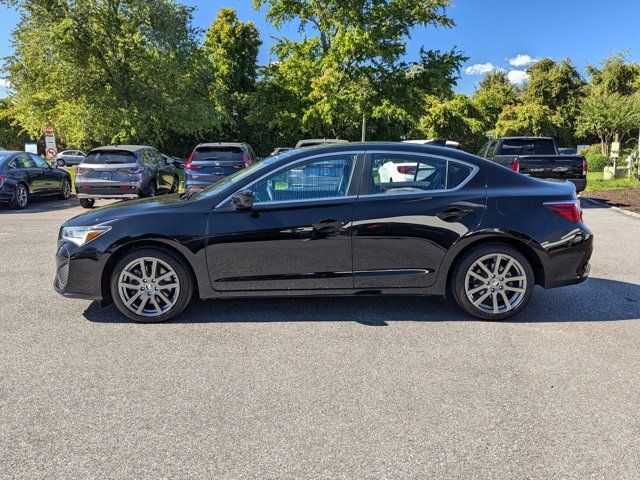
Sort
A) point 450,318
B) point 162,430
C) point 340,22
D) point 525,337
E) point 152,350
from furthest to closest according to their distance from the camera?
point 340,22 < point 450,318 < point 525,337 < point 152,350 < point 162,430

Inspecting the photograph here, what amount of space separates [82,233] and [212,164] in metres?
8.31

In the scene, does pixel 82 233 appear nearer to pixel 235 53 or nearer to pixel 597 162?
pixel 597 162

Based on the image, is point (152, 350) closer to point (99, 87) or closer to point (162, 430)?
point (162, 430)

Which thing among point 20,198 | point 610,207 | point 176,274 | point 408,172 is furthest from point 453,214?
point 20,198

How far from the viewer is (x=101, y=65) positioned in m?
18.4

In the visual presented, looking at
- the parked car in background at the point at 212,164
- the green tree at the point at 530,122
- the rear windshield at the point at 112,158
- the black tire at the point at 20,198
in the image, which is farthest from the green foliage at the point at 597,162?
the black tire at the point at 20,198

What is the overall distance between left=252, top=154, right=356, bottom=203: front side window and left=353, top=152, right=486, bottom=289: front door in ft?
0.68

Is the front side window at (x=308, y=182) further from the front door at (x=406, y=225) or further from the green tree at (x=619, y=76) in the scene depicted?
the green tree at (x=619, y=76)

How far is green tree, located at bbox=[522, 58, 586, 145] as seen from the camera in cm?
4975

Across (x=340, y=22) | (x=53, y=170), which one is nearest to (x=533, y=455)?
(x=53, y=170)

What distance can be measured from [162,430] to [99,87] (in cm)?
1829

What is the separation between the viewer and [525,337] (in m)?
4.36

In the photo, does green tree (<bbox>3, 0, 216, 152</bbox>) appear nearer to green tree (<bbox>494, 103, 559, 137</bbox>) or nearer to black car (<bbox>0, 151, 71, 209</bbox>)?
black car (<bbox>0, 151, 71, 209</bbox>)

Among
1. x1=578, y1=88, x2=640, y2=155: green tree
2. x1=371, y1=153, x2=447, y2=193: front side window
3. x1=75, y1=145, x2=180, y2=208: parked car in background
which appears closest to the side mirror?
x1=371, y1=153, x2=447, y2=193: front side window
